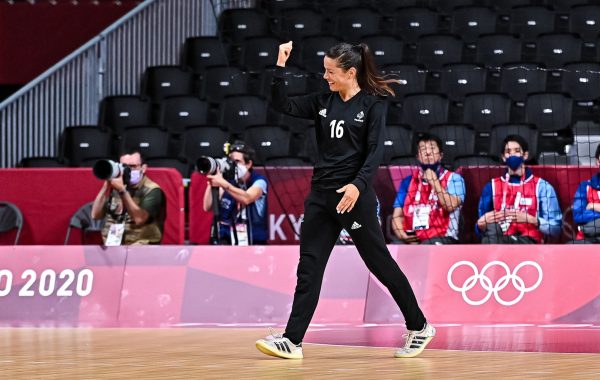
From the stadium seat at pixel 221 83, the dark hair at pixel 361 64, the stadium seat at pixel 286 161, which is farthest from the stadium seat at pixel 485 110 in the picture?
the dark hair at pixel 361 64

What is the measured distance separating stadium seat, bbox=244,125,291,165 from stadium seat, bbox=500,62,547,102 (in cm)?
313

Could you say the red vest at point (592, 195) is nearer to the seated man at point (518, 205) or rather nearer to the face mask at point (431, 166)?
the seated man at point (518, 205)

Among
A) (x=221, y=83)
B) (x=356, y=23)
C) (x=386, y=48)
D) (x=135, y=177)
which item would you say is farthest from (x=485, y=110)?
(x=135, y=177)

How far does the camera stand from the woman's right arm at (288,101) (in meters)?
7.70

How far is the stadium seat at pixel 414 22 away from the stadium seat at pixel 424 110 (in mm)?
2656

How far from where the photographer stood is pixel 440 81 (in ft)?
56.3

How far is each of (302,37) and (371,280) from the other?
Result: 7.82 meters

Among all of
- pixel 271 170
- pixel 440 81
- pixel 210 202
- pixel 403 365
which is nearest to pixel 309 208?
pixel 403 365

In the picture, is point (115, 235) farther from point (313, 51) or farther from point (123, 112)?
point (313, 51)

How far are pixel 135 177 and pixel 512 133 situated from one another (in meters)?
4.81

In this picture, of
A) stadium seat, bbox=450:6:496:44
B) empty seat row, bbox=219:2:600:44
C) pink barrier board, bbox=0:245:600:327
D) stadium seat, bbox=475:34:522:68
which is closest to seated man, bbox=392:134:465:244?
pink barrier board, bbox=0:245:600:327

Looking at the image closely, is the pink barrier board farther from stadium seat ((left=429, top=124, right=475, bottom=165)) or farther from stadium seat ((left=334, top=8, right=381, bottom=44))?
stadium seat ((left=334, top=8, right=381, bottom=44))

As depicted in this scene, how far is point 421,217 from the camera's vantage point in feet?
39.7

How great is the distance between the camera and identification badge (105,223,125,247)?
1165 cm
